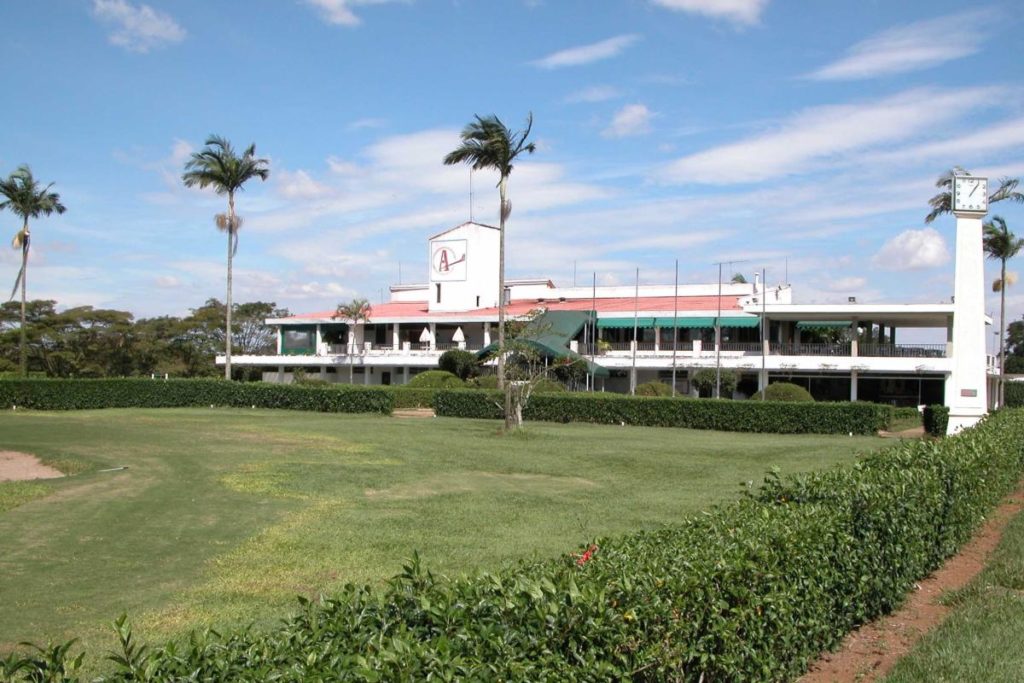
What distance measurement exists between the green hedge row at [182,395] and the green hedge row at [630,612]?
32907mm

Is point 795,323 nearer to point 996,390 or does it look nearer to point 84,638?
point 996,390

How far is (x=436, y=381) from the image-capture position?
4719cm

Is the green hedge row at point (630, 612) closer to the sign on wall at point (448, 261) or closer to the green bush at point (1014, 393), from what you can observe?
the sign on wall at point (448, 261)

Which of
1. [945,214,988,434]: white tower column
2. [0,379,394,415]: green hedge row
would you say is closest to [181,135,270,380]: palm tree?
[0,379,394,415]: green hedge row

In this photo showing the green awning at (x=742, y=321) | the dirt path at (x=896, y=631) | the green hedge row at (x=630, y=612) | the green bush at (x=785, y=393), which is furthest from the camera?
the green awning at (x=742, y=321)

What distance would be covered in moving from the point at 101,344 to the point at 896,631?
2517 inches

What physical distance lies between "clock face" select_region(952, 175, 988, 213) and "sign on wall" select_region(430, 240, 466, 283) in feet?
137

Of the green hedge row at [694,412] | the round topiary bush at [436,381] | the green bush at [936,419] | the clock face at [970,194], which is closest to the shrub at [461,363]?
the round topiary bush at [436,381]

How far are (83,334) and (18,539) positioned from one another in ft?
183

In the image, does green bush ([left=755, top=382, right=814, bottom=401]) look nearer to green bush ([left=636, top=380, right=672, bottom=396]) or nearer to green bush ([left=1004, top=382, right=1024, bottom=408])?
green bush ([left=636, top=380, right=672, bottom=396])

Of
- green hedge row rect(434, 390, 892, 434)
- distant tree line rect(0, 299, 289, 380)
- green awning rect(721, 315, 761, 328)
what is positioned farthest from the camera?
distant tree line rect(0, 299, 289, 380)

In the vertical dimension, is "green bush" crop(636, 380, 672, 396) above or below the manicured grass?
above

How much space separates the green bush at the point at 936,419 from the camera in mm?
30673

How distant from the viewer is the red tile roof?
5491cm
